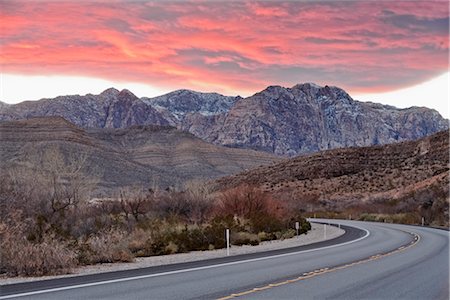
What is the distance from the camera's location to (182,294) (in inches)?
492

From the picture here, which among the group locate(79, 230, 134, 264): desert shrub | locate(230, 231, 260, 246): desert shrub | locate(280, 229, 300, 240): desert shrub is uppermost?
locate(79, 230, 134, 264): desert shrub

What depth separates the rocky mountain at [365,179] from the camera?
224ft

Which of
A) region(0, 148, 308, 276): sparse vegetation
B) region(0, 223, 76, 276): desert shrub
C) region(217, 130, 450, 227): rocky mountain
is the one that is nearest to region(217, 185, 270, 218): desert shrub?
region(0, 148, 308, 276): sparse vegetation

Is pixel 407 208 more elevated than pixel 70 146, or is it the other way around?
pixel 70 146

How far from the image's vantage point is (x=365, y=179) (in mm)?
95812

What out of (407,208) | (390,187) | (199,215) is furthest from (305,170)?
(199,215)

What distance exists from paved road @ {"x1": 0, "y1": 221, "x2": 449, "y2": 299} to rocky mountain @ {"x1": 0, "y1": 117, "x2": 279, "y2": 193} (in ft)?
157

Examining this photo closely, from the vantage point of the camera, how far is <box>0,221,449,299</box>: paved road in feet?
41.2

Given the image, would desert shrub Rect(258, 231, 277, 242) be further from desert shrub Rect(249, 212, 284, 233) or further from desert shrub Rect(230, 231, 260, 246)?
desert shrub Rect(230, 231, 260, 246)

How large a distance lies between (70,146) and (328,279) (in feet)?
301

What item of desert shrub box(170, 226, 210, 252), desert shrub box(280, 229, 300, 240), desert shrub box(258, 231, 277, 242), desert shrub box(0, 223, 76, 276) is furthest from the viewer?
desert shrub box(280, 229, 300, 240)

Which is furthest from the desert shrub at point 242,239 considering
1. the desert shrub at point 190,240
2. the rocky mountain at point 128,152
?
the rocky mountain at point 128,152

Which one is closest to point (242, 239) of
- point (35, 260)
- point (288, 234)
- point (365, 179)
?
point (288, 234)

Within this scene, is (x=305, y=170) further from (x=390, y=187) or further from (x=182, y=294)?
(x=182, y=294)
